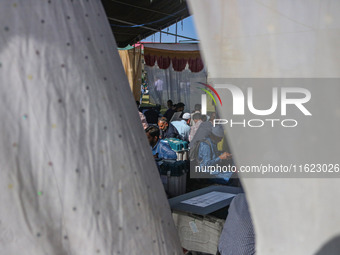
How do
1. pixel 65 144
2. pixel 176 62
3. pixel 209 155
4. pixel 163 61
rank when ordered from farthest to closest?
pixel 176 62 < pixel 163 61 < pixel 209 155 < pixel 65 144

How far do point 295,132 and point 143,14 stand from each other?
638 centimetres

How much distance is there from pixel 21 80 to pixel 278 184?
25.9 inches

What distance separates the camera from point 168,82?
1040 cm

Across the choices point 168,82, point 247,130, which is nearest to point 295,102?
point 247,130

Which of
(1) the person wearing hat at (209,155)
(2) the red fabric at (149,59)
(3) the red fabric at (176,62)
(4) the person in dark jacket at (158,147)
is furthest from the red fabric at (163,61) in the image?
(4) the person in dark jacket at (158,147)

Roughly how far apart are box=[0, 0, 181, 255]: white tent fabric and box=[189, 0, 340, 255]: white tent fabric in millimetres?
294

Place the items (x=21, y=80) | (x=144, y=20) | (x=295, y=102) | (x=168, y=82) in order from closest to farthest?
(x=21, y=80) → (x=295, y=102) → (x=144, y=20) → (x=168, y=82)

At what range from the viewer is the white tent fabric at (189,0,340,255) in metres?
0.74

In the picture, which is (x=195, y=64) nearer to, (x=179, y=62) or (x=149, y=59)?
(x=179, y=62)

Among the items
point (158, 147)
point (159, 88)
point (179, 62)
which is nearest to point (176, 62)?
point (179, 62)

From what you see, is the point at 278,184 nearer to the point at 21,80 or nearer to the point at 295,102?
the point at 295,102

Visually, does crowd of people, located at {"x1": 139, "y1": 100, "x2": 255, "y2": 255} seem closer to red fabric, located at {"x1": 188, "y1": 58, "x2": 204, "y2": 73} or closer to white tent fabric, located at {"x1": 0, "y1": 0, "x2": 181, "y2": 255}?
white tent fabric, located at {"x1": 0, "y1": 0, "x2": 181, "y2": 255}

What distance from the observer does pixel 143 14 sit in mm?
6547

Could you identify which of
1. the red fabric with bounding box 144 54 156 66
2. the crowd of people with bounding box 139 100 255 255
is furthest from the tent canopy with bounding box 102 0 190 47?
the crowd of people with bounding box 139 100 255 255
